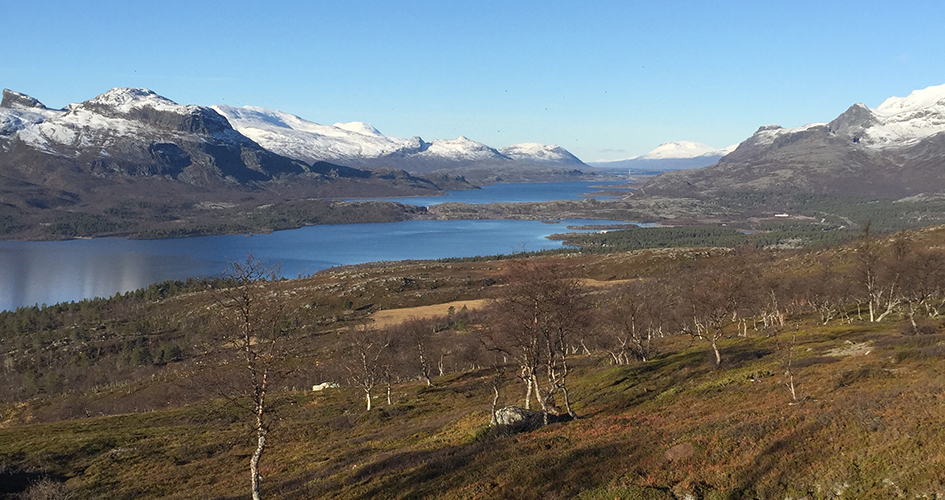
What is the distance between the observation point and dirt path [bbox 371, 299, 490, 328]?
558ft

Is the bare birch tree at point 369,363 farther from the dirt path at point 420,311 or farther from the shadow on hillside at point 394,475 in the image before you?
the dirt path at point 420,311

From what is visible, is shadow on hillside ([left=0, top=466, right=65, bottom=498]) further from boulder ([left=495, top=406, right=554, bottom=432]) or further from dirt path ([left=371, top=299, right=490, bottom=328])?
dirt path ([left=371, top=299, right=490, bottom=328])

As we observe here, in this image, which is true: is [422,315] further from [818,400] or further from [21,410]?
[818,400]

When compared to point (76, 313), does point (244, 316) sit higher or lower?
higher

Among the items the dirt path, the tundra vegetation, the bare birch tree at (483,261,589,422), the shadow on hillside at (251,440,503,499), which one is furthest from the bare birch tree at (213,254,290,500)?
the dirt path

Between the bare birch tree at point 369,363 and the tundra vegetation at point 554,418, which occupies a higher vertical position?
the tundra vegetation at point 554,418

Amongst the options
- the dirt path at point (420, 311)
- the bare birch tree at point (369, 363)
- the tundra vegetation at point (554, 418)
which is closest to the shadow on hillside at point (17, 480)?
the tundra vegetation at point (554, 418)

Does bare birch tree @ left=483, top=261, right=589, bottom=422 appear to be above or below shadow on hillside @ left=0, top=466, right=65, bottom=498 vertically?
above

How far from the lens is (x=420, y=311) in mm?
179875

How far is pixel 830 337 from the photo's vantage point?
216 feet

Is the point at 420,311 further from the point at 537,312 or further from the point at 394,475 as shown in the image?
the point at 394,475

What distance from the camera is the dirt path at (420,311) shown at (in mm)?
170000

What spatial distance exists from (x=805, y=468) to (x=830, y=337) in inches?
2013

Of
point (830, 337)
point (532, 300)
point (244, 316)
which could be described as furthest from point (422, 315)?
point (244, 316)
